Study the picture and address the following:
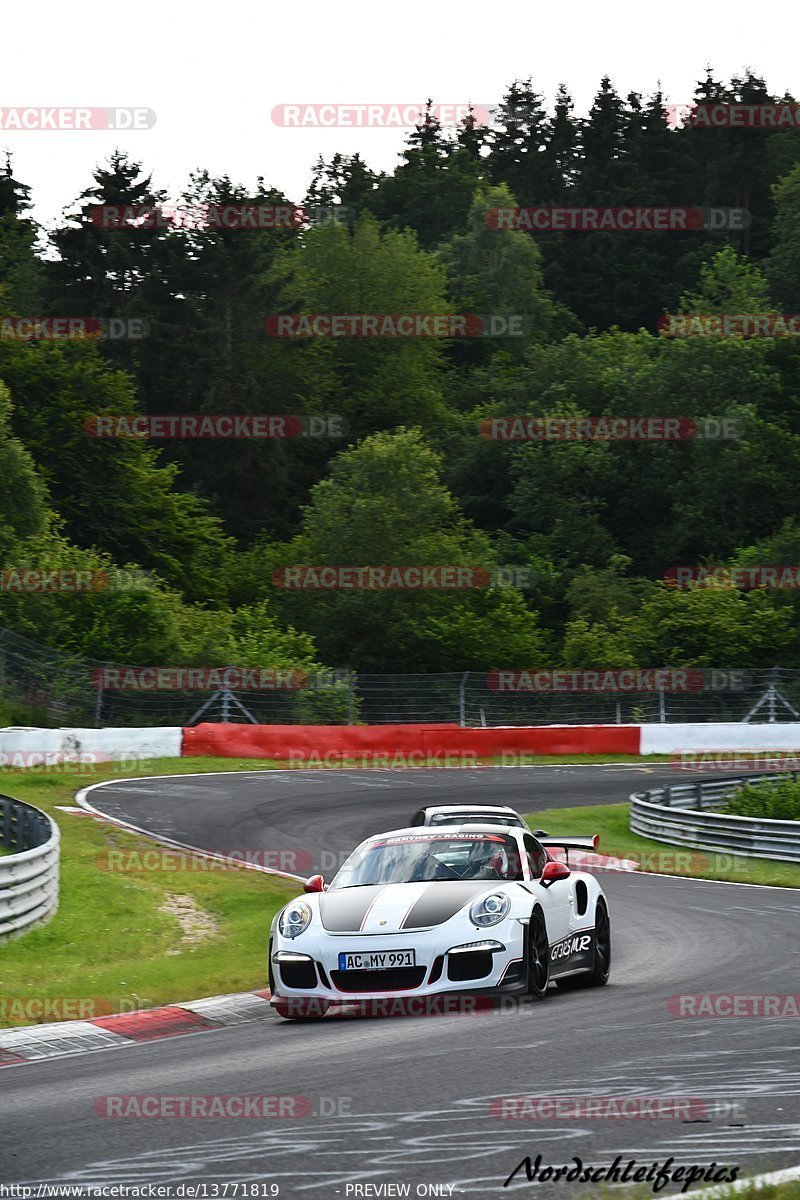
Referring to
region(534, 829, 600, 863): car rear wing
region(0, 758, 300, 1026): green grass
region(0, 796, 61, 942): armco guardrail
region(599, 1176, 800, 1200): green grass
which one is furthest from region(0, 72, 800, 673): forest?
region(599, 1176, 800, 1200): green grass

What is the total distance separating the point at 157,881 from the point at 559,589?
1735 inches

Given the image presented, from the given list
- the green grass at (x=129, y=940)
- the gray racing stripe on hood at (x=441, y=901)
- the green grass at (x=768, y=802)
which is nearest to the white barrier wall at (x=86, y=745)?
the green grass at (x=129, y=940)

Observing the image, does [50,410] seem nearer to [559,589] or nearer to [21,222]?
[559,589]

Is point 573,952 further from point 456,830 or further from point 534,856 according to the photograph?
point 456,830

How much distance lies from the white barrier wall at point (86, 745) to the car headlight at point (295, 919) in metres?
20.4

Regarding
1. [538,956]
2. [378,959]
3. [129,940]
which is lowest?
[129,940]

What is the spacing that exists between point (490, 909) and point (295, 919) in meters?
1.29

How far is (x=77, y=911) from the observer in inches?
627

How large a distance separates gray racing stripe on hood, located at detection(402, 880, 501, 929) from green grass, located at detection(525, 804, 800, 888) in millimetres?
10124

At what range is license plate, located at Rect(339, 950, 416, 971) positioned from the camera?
1012 cm

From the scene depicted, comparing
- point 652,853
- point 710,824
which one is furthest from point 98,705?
point 710,824

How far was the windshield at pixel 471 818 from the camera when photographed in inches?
494

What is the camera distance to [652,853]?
76.9ft

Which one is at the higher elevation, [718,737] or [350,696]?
[350,696]
